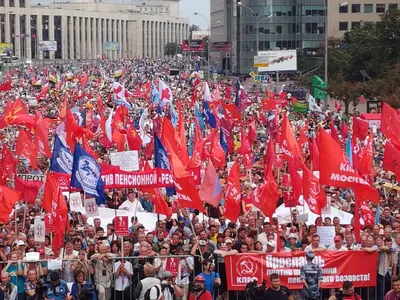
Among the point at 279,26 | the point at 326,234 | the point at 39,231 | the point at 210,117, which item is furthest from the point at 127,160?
the point at 279,26

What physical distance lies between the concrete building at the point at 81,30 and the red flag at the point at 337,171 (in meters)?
119

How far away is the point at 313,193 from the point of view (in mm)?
15297

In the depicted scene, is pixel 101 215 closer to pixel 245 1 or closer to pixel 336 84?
pixel 336 84

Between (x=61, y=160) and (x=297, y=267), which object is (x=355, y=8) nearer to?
(x=61, y=160)

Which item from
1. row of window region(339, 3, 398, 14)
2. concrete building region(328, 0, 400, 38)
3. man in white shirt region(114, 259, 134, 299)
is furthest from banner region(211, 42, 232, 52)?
man in white shirt region(114, 259, 134, 299)

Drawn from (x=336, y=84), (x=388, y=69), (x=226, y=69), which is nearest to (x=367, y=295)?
(x=336, y=84)

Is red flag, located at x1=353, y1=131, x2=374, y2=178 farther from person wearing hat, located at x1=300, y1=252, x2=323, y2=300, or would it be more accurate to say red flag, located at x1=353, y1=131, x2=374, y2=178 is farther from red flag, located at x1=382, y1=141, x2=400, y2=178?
person wearing hat, located at x1=300, y1=252, x2=323, y2=300

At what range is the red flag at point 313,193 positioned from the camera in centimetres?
1523

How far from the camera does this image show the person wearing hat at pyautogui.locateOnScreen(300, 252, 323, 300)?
38.4 feet

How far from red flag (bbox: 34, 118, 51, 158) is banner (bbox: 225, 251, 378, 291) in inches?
460

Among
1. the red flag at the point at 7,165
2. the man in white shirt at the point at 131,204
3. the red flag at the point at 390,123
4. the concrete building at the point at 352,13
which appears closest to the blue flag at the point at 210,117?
the red flag at the point at 390,123

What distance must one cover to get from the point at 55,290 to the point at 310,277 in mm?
2827

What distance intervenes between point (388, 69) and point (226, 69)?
58.4 m

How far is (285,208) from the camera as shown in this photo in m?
17.6
